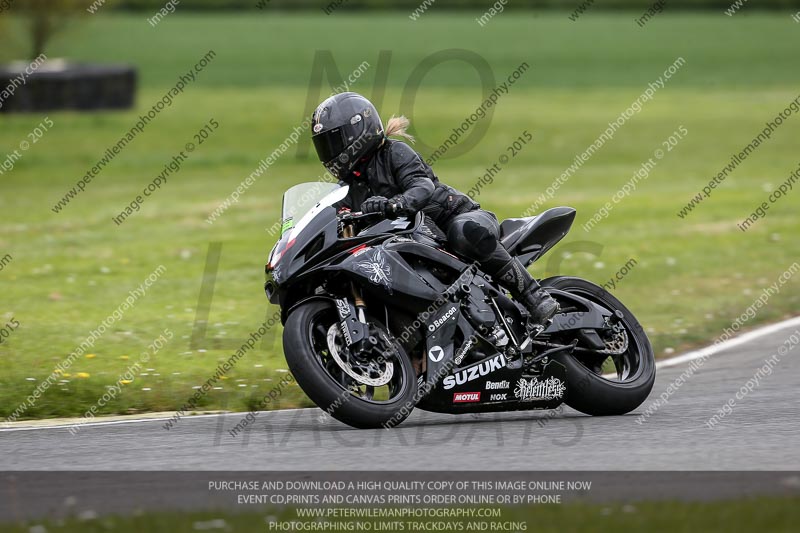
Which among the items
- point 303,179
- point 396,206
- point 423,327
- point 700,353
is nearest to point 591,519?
point 423,327

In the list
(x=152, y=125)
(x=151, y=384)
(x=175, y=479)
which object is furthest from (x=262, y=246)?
(x=152, y=125)

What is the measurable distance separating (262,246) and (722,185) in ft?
32.0

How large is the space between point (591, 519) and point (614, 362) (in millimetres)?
3155

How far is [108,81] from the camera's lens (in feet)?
120

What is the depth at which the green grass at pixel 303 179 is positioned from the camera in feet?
38.9

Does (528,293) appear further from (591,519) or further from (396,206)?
(591,519)

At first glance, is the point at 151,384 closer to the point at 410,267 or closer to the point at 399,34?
the point at 410,267

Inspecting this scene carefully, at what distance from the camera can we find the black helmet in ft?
26.3

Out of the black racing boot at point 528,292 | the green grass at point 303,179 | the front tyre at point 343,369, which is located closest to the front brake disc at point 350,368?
the front tyre at point 343,369

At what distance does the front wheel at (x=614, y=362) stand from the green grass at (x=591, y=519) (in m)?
2.50

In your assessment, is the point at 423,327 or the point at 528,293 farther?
the point at 528,293

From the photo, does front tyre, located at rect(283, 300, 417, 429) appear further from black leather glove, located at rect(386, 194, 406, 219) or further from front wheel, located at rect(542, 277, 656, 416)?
front wheel, located at rect(542, 277, 656, 416)

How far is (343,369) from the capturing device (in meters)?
7.49

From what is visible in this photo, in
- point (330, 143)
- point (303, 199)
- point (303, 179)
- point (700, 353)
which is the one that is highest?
point (330, 143)
